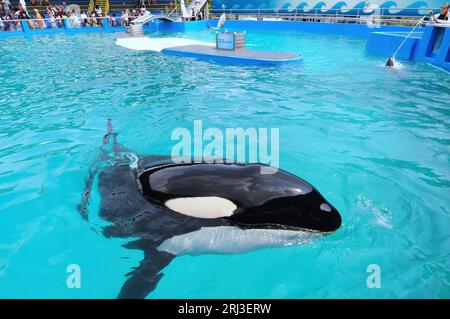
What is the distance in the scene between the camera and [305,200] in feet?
8.76

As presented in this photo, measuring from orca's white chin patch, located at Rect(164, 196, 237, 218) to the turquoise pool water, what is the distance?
1.96 feet

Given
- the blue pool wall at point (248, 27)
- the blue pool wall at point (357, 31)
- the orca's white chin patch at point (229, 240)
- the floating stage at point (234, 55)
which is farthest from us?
the blue pool wall at point (248, 27)

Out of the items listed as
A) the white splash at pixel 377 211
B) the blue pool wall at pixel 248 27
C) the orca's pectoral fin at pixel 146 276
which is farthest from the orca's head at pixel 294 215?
the blue pool wall at pixel 248 27

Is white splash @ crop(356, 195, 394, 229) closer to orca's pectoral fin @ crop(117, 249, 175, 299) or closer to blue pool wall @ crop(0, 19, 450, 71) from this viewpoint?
orca's pectoral fin @ crop(117, 249, 175, 299)

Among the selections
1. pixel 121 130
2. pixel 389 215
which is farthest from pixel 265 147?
pixel 121 130

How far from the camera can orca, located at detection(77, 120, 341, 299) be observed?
8.78 ft

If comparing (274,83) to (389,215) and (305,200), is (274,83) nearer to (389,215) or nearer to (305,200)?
(389,215)

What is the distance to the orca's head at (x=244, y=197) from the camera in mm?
2646
